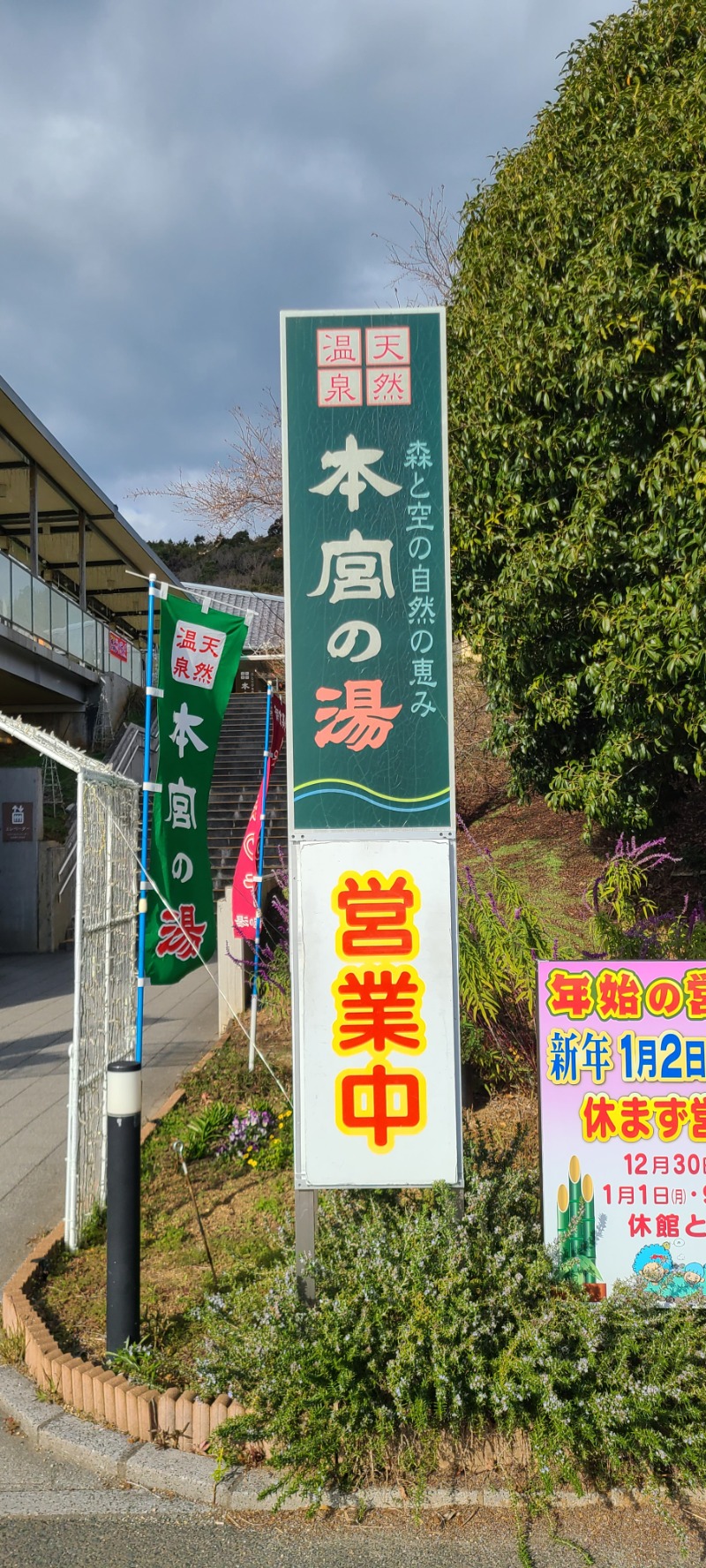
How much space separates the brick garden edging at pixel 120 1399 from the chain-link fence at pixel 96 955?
787mm

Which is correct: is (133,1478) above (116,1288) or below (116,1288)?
below

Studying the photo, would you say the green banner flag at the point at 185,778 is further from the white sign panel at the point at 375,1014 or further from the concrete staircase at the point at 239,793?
the concrete staircase at the point at 239,793

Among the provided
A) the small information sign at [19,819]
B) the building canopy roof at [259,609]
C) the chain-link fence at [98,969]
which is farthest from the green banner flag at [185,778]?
the building canopy roof at [259,609]

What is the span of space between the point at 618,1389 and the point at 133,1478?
1.47 metres

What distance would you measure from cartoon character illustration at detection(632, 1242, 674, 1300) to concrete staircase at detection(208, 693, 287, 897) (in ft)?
27.7

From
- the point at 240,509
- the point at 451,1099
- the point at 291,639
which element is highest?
the point at 240,509

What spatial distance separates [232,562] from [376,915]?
44.9 meters

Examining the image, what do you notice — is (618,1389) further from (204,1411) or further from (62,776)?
(62,776)

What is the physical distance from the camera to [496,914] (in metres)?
5.52

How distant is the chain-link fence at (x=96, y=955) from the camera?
421 centimetres

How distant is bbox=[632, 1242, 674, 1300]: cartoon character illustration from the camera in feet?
10.1

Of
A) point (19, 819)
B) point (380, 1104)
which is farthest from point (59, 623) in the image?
point (380, 1104)

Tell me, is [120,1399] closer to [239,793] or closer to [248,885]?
[248,885]

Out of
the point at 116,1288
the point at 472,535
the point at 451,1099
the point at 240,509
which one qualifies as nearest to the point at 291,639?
the point at 451,1099
